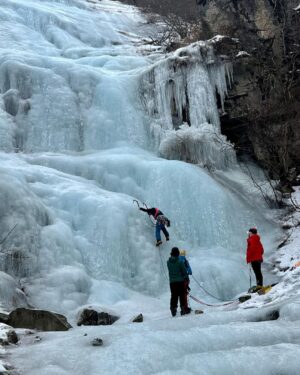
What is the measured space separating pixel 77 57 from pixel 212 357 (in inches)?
664

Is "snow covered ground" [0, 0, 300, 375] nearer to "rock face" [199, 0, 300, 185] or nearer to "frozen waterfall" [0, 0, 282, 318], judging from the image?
"frozen waterfall" [0, 0, 282, 318]

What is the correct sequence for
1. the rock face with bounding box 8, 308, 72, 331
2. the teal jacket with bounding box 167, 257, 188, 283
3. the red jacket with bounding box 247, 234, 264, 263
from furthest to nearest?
the red jacket with bounding box 247, 234, 264, 263, the teal jacket with bounding box 167, 257, 188, 283, the rock face with bounding box 8, 308, 72, 331

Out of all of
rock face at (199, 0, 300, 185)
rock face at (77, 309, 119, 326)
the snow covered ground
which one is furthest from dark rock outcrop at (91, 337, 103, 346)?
rock face at (199, 0, 300, 185)

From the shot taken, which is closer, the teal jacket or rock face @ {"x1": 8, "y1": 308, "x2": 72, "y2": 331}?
rock face @ {"x1": 8, "y1": 308, "x2": 72, "y2": 331}

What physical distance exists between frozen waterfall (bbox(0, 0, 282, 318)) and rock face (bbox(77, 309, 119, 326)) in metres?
0.72

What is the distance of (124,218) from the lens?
10.5 m

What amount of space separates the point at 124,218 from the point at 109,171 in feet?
7.25

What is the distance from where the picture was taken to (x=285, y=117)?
52.1 feet

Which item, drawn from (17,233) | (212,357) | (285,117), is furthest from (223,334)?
(285,117)

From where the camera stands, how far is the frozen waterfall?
9.42 meters

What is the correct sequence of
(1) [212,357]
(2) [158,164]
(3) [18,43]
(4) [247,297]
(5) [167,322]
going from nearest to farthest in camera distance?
(1) [212,357] < (5) [167,322] < (4) [247,297] < (2) [158,164] < (3) [18,43]

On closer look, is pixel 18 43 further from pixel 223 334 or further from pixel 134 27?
pixel 223 334

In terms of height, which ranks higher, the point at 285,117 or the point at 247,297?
the point at 285,117

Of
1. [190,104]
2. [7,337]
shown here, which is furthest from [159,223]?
[190,104]
